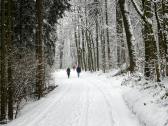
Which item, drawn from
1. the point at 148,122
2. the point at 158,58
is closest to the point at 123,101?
the point at 158,58

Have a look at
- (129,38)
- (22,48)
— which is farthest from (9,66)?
(129,38)

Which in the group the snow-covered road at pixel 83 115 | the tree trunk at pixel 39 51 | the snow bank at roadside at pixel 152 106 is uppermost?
the tree trunk at pixel 39 51

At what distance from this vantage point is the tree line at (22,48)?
1441cm

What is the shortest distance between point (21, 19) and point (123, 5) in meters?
7.31

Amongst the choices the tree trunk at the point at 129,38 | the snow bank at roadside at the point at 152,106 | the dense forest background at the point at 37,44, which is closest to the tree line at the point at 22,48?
the dense forest background at the point at 37,44

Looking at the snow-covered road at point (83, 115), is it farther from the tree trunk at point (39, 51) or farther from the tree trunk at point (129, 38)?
the tree trunk at point (129, 38)

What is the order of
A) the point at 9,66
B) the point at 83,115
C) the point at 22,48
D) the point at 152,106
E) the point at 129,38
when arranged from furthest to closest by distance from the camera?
the point at 129,38 < the point at 22,48 < the point at 9,66 < the point at 83,115 < the point at 152,106

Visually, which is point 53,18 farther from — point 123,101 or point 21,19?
point 123,101

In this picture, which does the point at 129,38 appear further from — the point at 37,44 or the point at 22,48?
the point at 22,48

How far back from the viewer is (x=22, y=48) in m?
19.0

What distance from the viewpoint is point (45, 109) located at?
46.4 feet

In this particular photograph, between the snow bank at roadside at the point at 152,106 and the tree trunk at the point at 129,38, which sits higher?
the tree trunk at the point at 129,38

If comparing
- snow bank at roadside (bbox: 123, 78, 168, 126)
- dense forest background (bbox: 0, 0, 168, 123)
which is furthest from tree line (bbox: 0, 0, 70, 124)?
snow bank at roadside (bbox: 123, 78, 168, 126)

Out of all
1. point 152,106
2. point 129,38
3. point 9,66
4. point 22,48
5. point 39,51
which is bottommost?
point 152,106
